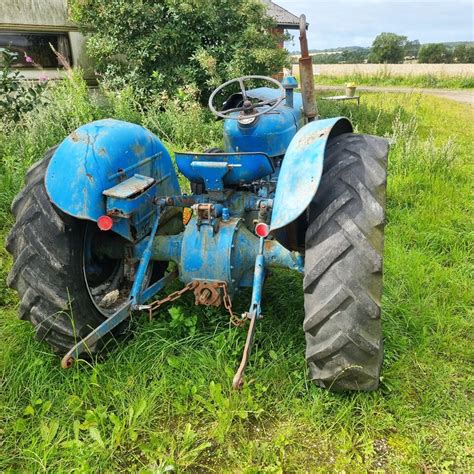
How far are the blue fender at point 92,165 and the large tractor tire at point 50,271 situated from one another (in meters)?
0.13

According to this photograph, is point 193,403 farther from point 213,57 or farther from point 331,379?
point 213,57

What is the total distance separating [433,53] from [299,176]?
51.0m

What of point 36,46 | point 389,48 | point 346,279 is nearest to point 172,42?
point 36,46

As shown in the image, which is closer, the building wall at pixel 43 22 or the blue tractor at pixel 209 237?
the blue tractor at pixel 209 237

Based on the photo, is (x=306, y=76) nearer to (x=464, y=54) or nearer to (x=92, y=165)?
(x=92, y=165)

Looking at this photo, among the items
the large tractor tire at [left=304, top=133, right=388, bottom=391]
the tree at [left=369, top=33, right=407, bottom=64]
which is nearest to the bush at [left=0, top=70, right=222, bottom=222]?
the large tractor tire at [left=304, top=133, right=388, bottom=391]

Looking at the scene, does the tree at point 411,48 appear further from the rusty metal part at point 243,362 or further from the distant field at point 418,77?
the rusty metal part at point 243,362

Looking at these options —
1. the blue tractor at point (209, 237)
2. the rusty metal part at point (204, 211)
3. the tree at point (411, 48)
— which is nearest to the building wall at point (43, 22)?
the blue tractor at point (209, 237)

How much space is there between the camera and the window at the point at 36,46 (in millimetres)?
7965

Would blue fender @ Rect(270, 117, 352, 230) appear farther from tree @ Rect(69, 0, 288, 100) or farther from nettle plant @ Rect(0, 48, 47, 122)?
tree @ Rect(69, 0, 288, 100)

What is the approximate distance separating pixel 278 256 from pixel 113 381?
40.8 inches

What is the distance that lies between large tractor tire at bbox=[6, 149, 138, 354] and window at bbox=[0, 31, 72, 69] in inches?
266

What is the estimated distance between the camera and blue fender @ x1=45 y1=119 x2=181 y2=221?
2.12 m

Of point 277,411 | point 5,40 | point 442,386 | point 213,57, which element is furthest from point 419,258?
point 5,40
